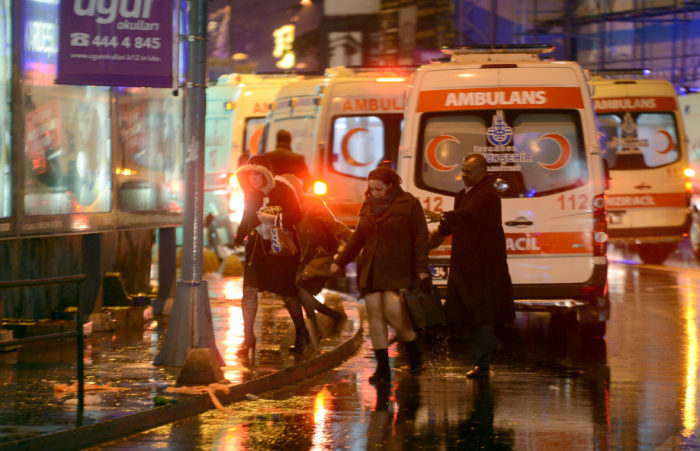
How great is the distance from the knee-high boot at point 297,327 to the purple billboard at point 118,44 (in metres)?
2.21

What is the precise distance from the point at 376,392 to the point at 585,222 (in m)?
3.38

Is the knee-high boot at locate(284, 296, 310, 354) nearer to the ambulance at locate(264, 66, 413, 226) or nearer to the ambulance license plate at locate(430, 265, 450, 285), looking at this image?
the ambulance license plate at locate(430, 265, 450, 285)

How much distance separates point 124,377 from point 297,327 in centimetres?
208

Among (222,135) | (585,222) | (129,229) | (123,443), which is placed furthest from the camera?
(222,135)

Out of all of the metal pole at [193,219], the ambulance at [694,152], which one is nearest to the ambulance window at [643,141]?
the ambulance at [694,152]

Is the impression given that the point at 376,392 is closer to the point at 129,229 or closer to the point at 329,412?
the point at 329,412

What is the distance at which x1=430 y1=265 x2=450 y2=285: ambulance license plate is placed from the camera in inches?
475

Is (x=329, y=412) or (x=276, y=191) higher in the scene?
(x=276, y=191)

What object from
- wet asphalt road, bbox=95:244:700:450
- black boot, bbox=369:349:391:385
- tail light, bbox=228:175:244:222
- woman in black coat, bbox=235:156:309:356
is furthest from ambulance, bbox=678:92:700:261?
black boot, bbox=369:349:391:385

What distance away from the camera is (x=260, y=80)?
2444 centimetres

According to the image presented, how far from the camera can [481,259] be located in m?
10.3

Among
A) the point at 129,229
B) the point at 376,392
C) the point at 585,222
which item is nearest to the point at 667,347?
the point at 585,222

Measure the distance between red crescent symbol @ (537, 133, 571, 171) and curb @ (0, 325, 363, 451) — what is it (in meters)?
2.81

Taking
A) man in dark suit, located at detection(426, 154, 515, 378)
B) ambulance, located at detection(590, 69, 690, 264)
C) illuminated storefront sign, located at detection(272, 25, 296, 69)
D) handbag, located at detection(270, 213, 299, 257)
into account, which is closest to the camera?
man in dark suit, located at detection(426, 154, 515, 378)
